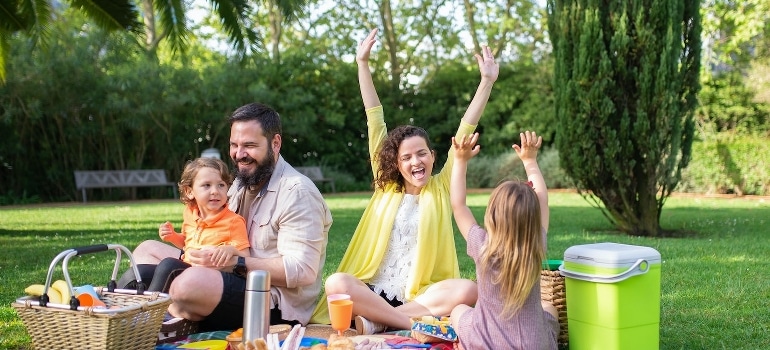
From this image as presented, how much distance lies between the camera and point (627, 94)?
9375 mm

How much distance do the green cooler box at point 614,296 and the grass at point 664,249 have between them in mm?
658

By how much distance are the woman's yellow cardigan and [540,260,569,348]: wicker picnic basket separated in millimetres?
539

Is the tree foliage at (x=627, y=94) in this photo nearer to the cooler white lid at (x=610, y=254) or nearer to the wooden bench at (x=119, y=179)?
the cooler white lid at (x=610, y=254)

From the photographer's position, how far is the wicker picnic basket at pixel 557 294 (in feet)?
12.9

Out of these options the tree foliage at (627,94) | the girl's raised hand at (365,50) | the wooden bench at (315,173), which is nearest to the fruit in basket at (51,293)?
the girl's raised hand at (365,50)

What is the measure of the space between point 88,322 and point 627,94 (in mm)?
7781

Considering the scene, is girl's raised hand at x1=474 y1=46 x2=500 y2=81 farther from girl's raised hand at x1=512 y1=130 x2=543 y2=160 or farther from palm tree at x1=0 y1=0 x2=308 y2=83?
palm tree at x1=0 y1=0 x2=308 y2=83

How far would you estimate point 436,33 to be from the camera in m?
25.8

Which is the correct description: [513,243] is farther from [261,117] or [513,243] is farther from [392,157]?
[261,117]

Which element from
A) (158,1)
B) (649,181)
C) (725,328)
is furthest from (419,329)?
(158,1)

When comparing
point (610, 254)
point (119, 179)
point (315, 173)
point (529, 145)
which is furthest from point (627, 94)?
point (119, 179)

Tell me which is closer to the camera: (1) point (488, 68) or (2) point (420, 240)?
(2) point (420, 240)

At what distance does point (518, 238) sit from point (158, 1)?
8904mm

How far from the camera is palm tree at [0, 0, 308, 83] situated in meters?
10.1
